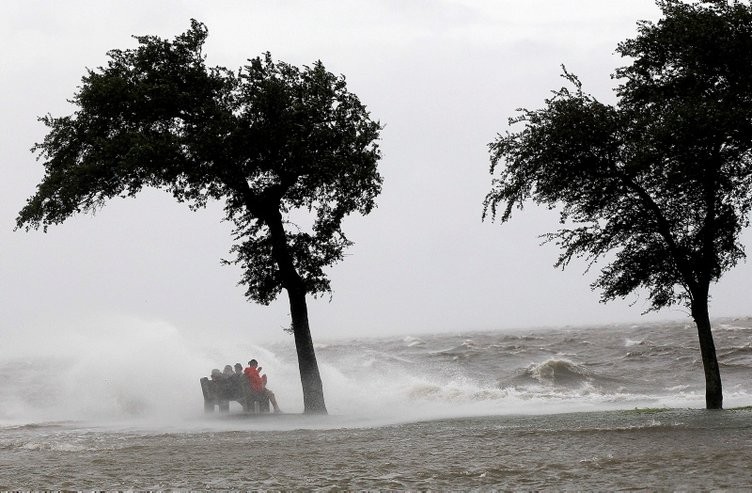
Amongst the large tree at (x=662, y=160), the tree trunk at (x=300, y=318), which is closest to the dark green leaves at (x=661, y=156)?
the large tree at (x=662, y=160)

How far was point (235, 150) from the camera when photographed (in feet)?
71.8

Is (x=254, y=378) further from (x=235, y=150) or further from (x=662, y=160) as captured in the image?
(x=662, y=160)

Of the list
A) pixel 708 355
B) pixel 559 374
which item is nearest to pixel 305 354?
pixel 708 355

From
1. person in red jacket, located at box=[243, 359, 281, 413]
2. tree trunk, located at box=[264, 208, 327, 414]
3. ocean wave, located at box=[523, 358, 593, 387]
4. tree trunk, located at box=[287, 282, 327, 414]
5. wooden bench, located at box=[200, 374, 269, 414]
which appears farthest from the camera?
ocean wave, located at box=[523, 358, 593, 387]

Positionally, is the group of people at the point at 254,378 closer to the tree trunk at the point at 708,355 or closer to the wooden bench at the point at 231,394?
the wooden bench at the point at 231,394

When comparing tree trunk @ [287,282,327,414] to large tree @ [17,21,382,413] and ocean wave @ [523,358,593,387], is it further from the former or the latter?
ocean wave @ [523,358,593,387]

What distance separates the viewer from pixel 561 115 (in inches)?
755

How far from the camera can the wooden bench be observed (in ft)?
85.3

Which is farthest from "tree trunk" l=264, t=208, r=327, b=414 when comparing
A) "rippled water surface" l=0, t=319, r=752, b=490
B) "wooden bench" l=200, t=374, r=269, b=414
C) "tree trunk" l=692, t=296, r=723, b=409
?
"tree trunk" l=692, t=296, r=723, b=409

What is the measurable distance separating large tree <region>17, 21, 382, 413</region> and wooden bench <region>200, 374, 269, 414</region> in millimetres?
3016

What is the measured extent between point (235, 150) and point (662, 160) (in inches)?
463

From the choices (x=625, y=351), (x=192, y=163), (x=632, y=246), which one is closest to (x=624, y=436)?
(x=632, y=246)

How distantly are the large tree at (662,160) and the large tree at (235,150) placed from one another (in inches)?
205

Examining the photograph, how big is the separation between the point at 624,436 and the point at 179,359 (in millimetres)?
23411
